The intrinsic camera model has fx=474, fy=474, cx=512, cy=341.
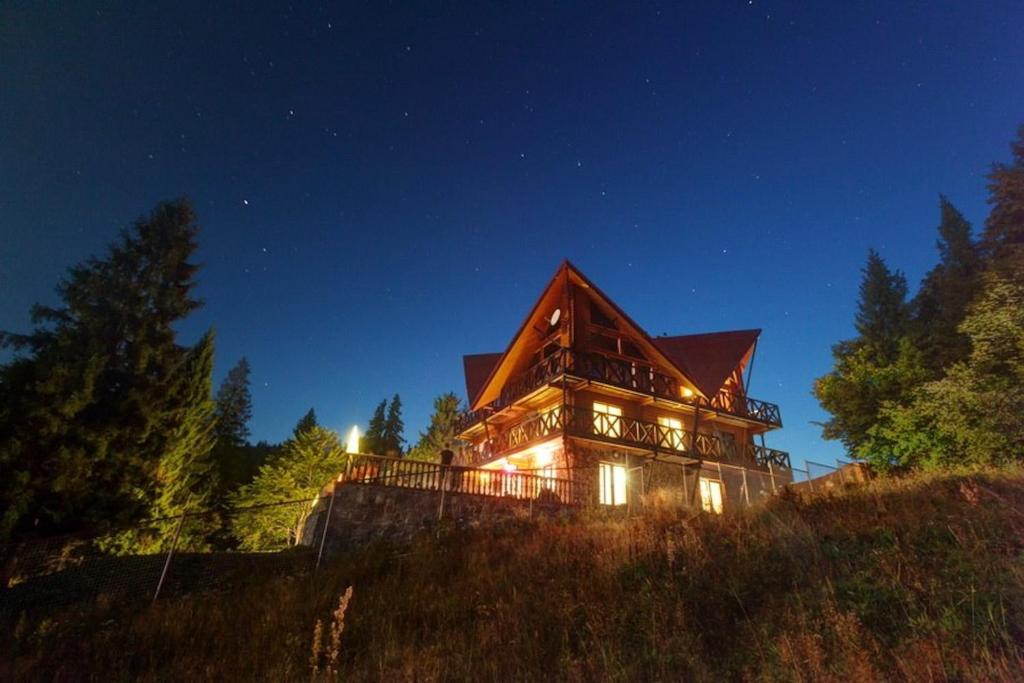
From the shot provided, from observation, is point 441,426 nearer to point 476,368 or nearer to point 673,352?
point 476,368

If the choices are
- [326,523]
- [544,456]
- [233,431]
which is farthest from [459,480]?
[233,431]

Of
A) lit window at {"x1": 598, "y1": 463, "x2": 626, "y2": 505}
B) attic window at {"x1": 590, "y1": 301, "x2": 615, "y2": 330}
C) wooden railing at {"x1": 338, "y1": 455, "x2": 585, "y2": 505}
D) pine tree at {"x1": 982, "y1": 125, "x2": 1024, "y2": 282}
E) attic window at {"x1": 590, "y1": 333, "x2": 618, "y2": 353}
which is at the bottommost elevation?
wooden railing at {"x1": 338, "y1": 455, "x2": 585, "y2": 505}

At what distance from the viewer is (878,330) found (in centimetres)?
2425

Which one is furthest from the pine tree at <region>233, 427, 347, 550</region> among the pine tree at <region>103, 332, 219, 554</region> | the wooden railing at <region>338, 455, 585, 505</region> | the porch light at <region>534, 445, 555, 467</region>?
the wooden railing at <region>338, 455, 585, 505</region>

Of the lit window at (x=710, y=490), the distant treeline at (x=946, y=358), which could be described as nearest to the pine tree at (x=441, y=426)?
the lit window at (x=710, y=490)

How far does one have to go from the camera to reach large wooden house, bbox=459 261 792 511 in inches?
793

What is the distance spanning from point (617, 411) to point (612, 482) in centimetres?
385

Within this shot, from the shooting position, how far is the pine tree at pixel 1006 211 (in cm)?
1919

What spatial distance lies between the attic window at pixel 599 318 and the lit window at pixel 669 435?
5399 millimetres

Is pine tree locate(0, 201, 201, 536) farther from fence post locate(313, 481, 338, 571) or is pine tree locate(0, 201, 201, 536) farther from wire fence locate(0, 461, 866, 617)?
fence post locate(313, 481, 338, 571)

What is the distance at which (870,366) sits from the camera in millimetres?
20094

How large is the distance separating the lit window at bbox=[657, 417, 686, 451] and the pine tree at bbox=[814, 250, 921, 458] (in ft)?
19.9

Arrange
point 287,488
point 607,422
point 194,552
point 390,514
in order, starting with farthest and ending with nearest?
point 287,488 → point 607,422 → point 390,514 → point 194,552

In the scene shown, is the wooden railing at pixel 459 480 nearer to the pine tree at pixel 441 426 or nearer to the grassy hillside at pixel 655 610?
the grassy hillside at pixel 655 610
